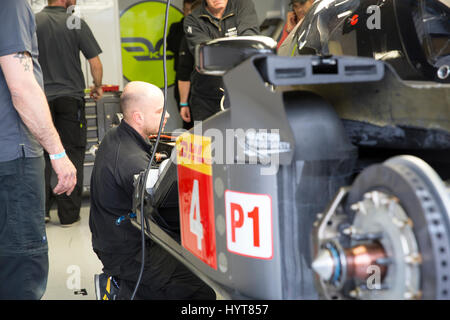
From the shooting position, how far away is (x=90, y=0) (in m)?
5.99

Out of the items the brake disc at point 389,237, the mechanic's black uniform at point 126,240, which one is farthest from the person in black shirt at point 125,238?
the brake disc at point 389,237

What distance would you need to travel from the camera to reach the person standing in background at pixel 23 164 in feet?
6.54

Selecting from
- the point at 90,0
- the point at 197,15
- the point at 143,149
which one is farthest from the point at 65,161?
the point at 90,0

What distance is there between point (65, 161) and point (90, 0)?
14.2ft

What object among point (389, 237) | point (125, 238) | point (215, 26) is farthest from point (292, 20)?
point (389, 237)

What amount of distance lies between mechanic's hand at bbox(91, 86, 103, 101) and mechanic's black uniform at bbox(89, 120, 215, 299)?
2.85 metres

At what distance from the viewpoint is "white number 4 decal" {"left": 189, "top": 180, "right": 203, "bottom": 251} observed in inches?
59.1

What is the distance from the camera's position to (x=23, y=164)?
2061 millimetres

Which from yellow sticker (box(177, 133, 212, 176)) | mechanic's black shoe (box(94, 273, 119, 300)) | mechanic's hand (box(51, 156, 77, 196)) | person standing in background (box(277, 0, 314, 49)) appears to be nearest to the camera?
yellow sticker (box(177, 133, 212, 176))

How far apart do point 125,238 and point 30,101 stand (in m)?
0.77

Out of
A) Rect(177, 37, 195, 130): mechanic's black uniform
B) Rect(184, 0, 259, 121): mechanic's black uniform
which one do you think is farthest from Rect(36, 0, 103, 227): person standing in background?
Rect(177, 37, 195, 130): mechanic's black uniform

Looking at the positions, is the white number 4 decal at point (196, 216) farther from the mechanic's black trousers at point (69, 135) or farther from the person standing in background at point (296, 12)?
Answer: the mechanic's black trousers at point (69, 135)

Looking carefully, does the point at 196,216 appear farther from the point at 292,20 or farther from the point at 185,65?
the point at 185,65

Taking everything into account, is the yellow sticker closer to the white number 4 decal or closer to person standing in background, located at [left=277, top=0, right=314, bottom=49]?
the white number 4 decal
